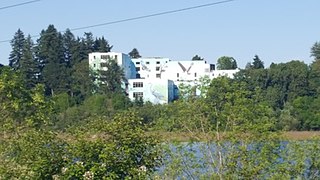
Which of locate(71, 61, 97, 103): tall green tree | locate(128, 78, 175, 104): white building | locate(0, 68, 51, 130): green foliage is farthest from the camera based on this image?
locate(128, 78, 175, 104): white building

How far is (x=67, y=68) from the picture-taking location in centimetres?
6662

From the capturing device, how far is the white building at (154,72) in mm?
62625

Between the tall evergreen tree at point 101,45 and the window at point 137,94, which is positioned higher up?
the tall evergreen tree at point 101,45

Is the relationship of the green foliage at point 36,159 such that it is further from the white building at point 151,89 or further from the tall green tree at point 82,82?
the white building at point 151,89

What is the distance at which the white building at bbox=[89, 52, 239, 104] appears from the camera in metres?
62.6

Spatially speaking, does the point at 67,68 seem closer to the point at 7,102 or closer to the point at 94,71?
the point at 94,71

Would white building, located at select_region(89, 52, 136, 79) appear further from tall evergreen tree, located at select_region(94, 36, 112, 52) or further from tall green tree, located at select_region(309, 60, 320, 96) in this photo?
tall green tree, located at select_region(309, 60, 320, 96)

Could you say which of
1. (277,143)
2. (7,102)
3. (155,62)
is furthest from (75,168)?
(155,62)

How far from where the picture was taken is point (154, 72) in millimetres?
73875

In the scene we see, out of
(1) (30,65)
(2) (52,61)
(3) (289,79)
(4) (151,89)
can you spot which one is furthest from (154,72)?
(3) (289,79)

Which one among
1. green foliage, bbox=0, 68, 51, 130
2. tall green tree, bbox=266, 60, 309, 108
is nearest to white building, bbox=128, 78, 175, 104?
tall green tree, bbox=266, 60, 309, 108

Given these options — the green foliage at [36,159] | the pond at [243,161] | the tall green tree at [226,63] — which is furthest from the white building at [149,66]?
the green foliage at [36,159]

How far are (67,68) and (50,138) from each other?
57.0m

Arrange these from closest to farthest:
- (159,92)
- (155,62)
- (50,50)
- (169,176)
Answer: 1. (169,176)
2. (159,92)
3. (50,50)
4. (155,62)
